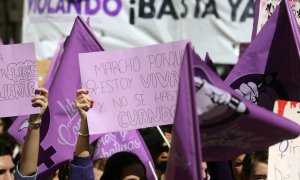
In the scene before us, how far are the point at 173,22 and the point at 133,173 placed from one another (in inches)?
188

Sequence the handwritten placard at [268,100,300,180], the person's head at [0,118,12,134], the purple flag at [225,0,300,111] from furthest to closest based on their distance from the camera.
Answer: the person's head at [0,118,12,134], the purple flag at [225,0,300,111], the handwritten placard at [268,100,300,180]

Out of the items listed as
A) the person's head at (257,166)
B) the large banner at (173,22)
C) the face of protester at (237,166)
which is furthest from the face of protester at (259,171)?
the large banner at (173,22)

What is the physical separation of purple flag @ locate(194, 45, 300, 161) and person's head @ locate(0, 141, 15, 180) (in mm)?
1143

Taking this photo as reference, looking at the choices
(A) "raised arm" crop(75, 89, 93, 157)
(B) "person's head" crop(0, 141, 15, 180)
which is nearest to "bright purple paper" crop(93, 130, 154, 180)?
(B) "person's head" crop(0, 141, 15, 180)

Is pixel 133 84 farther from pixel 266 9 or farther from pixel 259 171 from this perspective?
pixel 266 9

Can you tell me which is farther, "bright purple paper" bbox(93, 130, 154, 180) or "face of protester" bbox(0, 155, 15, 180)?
"bright purple paper" bbox(93, 130, 154, 180)

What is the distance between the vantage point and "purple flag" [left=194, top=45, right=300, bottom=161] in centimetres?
333

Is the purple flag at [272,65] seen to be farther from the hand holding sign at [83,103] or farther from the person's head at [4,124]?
the person's head at [4,124]

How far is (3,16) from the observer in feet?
49.1

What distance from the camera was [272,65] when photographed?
448 centimetres

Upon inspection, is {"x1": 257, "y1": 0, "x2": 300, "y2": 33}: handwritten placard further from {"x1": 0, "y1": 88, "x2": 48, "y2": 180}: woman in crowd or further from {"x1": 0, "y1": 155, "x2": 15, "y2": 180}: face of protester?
{"x1": 0, "y1": 155, "x2": 15, "y2": 180}: face of protester

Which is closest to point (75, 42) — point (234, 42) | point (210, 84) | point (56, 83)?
point (56, 83)

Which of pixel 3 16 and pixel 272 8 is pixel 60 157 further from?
pixel 3 16

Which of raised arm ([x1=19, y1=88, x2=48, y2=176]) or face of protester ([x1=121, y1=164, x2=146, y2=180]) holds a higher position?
raised arm ([x1=19, y1=88, x2=48, y2=176])
